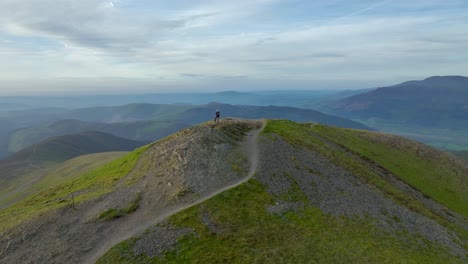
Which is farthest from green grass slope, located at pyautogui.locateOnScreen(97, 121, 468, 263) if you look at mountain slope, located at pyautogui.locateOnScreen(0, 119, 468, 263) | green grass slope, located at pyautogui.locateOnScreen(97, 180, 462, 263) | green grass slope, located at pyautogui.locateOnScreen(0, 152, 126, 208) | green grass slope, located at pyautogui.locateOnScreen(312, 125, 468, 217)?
green grass slope, located at pyautogui.locateOnScreen(0, 152, 126, 208)

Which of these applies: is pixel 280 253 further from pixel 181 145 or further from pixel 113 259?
pixel 181 145

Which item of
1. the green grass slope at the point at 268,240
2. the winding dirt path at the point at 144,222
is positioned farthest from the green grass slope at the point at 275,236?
the winding dirt path at the point at 144,222

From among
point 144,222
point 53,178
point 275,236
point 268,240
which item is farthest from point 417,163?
point 53,178

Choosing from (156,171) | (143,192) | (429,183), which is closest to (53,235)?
(143,192)

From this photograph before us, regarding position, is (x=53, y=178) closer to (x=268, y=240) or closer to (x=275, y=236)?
(x=275, y=236)

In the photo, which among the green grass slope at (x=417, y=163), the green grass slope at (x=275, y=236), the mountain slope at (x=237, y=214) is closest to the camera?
the green grass slope at (x=275, y=236)

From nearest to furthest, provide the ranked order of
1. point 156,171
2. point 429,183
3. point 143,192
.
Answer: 1. point 143,192
2. point 156,171
3. point 429,183

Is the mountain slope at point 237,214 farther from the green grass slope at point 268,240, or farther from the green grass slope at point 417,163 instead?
the green grass slope at point 417,163

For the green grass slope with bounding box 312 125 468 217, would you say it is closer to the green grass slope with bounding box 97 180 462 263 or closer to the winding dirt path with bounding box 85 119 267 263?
the green grass slope with bounding box 97 180 462 263
